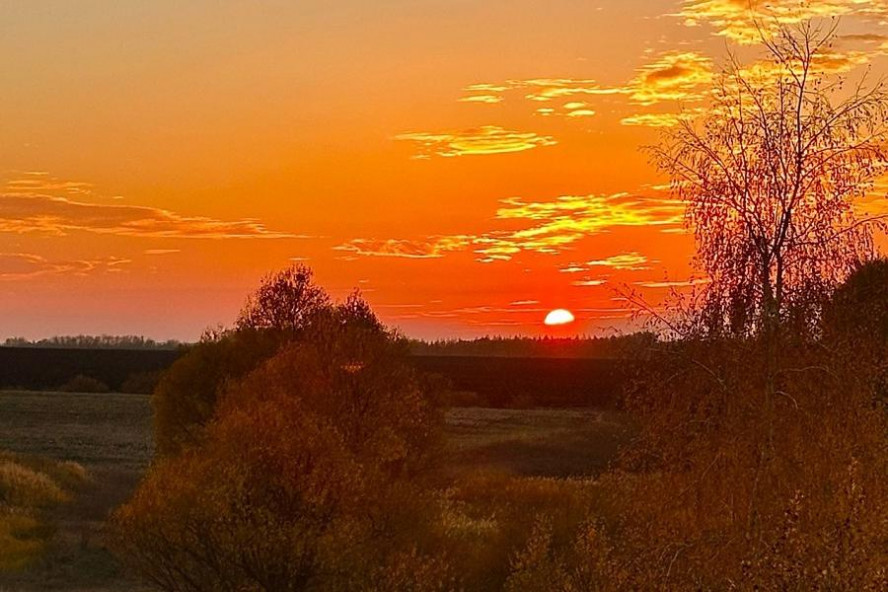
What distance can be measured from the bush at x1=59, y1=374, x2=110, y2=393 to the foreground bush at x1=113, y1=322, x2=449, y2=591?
101 meters

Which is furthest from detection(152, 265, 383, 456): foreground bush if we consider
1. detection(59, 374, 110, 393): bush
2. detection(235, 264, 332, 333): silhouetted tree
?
detection(59, 374, 110, 393): bush

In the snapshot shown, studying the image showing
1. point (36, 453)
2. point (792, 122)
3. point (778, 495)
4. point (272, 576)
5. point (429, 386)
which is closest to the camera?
point (778, 495)

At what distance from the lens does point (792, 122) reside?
61.8 feet

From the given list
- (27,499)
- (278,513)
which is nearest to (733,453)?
(278,513)

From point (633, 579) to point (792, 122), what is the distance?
764cm

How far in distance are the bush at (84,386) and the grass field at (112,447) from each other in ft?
42.3

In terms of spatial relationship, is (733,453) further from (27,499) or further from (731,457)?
(27,499)

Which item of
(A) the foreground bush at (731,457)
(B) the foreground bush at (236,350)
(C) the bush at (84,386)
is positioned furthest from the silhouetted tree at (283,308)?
(C) the bush at (84,386)

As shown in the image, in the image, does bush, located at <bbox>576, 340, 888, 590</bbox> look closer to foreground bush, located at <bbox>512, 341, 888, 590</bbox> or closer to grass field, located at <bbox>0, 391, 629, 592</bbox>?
foreground bush, located at <bbox>512, 341, 888, 590</bbox>

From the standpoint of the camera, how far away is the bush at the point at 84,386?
435ft

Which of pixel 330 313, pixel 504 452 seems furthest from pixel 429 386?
pixel 504 452

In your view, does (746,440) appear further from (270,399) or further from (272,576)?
(270,399)

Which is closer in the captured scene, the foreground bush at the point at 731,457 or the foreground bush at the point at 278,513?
the foreground bush at the point at 731,457

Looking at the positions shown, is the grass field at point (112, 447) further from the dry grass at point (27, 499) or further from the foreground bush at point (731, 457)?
the foreground bush at point (731, 457)
